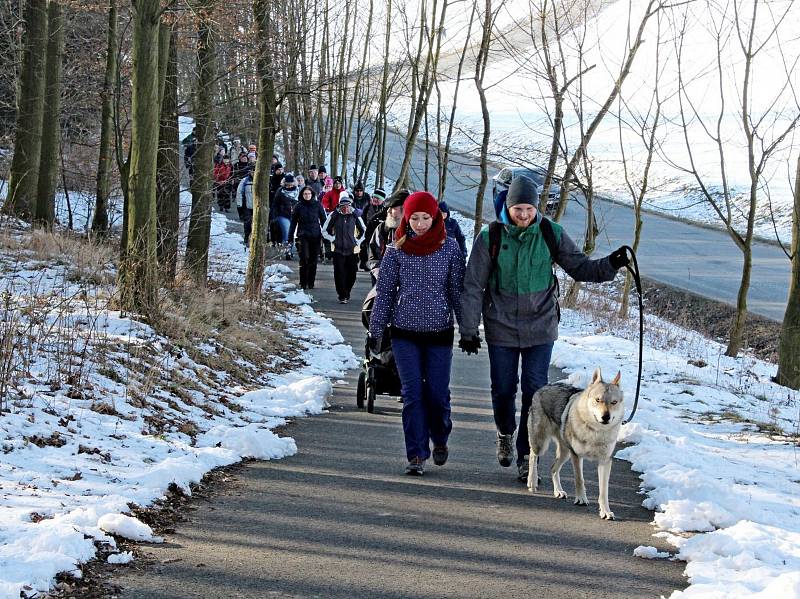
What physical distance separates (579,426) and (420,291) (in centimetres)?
162

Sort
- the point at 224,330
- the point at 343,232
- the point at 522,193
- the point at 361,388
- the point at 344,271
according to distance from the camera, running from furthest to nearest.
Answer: the point at 344,271, the point at 343,232, the point at 224,330, the point at 361,388, the point at 522,193

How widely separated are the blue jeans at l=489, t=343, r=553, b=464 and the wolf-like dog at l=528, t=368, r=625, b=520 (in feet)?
0.67

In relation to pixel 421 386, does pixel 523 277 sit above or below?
above

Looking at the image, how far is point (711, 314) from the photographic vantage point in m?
24.8

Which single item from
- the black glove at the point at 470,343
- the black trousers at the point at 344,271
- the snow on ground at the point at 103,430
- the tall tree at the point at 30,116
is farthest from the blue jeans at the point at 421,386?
the tall tree at the point at 30,116

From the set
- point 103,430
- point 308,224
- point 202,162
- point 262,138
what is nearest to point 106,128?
point 308,224

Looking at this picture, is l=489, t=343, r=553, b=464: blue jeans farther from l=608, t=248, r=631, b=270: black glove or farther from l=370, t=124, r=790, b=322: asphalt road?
l=370, t=124, r=790, b=322: asphalt road

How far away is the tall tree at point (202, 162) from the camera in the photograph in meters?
16.8

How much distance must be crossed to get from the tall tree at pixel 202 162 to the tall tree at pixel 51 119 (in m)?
4.88

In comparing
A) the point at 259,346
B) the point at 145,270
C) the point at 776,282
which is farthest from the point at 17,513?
the point at 776,282

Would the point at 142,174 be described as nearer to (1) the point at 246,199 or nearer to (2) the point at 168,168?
(2) the point at 168,168

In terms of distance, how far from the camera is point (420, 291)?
751cm

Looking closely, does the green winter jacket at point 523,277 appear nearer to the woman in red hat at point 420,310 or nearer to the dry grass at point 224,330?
the woman in red hat at point 420,310

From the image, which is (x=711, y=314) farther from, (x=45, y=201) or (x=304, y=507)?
(x=304, y=507)
